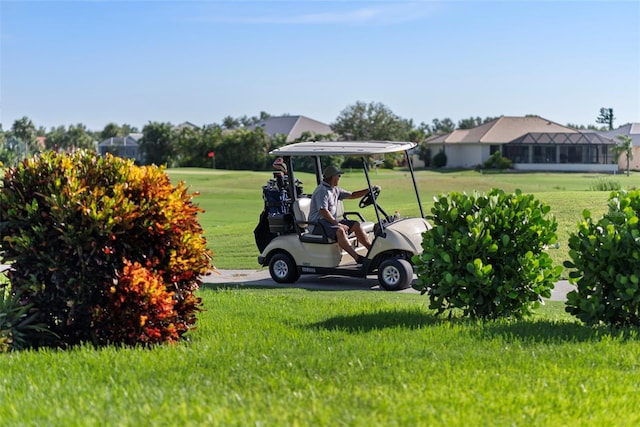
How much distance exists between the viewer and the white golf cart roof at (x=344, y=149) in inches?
459

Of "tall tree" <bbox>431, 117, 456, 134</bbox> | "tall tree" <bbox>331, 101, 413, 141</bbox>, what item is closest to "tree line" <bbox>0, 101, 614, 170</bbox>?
"tall tree" <bbox>331, 101, 413, 141</bbox>

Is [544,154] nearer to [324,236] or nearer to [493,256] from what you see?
[324,236]

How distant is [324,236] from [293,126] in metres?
81.2

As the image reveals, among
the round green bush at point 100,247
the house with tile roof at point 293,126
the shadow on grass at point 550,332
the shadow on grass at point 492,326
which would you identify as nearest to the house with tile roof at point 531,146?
the house with tile roof at point 293,126

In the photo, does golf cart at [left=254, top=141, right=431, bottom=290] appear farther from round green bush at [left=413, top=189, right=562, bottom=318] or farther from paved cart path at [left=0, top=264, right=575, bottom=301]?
round green bush at [left=413, top=189, right=562, bottom=318]

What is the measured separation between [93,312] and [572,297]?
4018 mm

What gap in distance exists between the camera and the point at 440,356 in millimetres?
6242

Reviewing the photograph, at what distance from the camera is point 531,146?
7156 cm

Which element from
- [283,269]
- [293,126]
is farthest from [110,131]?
[283,269]

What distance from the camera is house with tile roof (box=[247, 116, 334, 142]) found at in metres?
91.8

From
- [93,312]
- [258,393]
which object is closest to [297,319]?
[93,312]

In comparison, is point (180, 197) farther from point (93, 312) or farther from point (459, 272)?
point (459, 272)

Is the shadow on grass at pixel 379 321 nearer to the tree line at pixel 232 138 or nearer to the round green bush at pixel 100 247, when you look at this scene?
the round green bush at pixel 100 247

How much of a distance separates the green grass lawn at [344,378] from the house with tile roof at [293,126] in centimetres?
8314
